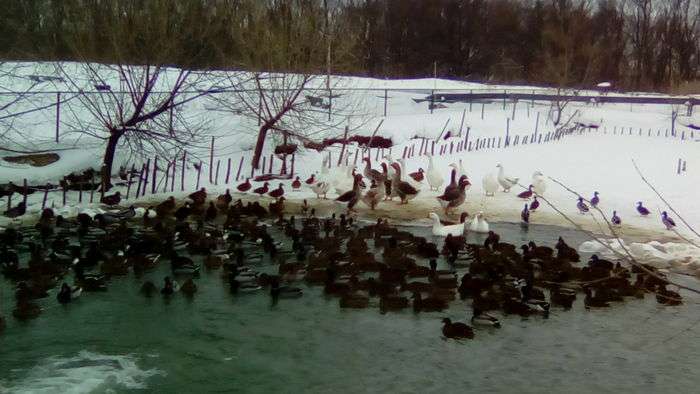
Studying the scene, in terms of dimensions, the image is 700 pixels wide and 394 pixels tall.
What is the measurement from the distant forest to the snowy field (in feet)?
5.43

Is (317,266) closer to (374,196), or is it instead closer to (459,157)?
(374,196)

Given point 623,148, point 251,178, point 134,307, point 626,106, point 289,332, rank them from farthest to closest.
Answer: point 626,106 < point 623,148 < point 251,178 < point 134,307 < point 289,332

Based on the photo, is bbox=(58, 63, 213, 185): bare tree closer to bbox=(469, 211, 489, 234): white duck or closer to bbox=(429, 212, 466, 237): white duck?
bbox=(429, 212, 466, 237): white duck

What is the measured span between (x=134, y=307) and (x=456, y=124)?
1091 inches

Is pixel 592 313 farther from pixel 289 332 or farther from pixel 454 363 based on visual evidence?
pixel 289 332

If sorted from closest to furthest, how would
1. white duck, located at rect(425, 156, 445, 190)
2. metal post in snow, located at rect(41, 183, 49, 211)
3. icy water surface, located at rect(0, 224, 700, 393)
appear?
icy water surface, located at rect(0, 224, 700, 393)
metal post in snow, located at rect(41, 183, 49, 211)
white duck, located at rect(425, 156, 445, 190)

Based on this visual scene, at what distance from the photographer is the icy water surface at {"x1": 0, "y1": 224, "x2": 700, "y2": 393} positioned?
31.0 ft

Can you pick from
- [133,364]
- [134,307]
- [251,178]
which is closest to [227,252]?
[134,307]

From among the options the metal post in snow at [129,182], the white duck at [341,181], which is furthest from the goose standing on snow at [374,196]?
the metal post in snow at [129,182]

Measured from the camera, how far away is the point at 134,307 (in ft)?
39.1

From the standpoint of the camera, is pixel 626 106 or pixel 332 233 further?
pixel 626 106

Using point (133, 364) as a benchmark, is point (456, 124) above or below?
above

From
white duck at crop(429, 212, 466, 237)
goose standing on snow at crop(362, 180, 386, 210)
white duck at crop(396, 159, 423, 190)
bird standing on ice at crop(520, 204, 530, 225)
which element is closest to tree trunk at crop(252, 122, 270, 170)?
white duck at crop(396, 159, 423, 190)

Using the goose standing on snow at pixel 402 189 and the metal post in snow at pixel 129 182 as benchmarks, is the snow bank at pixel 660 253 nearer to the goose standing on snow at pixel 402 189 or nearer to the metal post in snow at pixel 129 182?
the goose standing on snow at pixel 402 189
